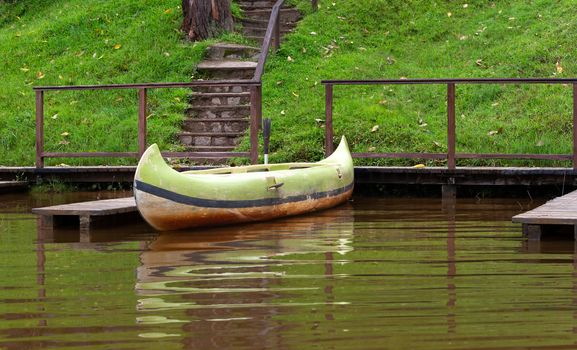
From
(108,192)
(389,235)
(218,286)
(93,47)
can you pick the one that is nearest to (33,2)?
(93,47)

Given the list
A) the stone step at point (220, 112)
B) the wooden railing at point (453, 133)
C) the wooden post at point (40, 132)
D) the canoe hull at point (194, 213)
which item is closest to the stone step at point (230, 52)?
the stone step at point (220, 112)

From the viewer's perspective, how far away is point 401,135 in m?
17.9

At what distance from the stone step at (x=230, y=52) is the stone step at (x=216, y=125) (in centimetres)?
241

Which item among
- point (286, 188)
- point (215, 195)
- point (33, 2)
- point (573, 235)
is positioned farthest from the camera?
point (33, 2)

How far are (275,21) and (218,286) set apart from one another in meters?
12.6

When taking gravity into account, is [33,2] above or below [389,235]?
above

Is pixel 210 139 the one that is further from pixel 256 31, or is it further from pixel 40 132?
pixel 256 31

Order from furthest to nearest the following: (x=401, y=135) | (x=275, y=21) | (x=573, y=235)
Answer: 1. (x=275, y=21)
2. (x=401, y=135)
3. (x=573, y=235)

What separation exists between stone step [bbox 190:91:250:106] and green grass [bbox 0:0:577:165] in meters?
0.35

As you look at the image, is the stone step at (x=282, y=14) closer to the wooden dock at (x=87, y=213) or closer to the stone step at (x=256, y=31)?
the stone step at (x=256, y=31)

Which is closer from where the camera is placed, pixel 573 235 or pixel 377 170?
pixel 573 235

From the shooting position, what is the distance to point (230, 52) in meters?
21.2

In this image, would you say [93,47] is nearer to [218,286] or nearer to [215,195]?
[215,195]

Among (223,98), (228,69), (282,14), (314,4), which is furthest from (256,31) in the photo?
(223,98)
